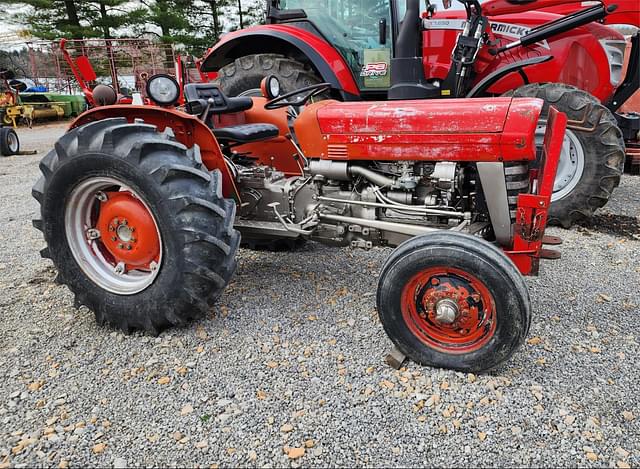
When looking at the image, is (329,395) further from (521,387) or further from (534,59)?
(534,59)

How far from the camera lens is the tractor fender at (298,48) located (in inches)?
181

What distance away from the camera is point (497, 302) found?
1.93m

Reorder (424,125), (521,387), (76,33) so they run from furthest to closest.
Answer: (76,33) → (424,125) → (521,387)

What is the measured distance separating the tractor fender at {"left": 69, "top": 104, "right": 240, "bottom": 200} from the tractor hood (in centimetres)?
49

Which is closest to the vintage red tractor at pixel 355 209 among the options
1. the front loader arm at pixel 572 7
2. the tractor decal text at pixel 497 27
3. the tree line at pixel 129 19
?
the front loader arm at pixel 572 7

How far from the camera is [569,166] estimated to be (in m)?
3.88

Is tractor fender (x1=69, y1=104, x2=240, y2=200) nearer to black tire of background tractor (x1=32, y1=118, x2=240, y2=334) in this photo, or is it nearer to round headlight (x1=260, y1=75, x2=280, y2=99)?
black tire of background tractor (x1=32, y1=118, x2=240, y2=334)

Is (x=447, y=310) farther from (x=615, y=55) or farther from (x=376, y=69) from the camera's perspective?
(x=615, y=55)

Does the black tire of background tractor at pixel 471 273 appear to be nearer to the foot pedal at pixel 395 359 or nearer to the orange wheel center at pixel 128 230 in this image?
the foot pedal at pixel 395 359

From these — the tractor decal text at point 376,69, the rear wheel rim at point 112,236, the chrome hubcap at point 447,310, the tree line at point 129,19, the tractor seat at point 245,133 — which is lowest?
the chrome hubcap at point 447,310

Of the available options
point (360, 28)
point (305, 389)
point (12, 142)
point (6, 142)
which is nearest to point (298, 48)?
point (360, 28)

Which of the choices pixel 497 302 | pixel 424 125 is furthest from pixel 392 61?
pixel 497 302

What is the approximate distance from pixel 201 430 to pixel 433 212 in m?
1.43

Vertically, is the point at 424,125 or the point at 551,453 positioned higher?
the point at 424,125
